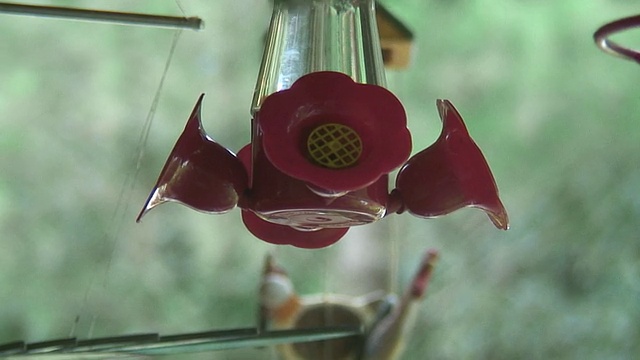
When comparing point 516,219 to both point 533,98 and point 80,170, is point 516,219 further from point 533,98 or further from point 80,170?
point 80,170

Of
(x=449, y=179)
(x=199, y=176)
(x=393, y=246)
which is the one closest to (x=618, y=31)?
(x=449, y=179)

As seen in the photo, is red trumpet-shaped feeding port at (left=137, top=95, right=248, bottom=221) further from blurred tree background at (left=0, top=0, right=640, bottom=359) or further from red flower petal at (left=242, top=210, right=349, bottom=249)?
blurred tree background at (left=0, top=0, right=640, bottom=359)

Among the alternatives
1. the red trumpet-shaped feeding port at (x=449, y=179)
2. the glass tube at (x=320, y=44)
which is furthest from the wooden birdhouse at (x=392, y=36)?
the red trumpet-shaped feeding port at (x=449, y=179)

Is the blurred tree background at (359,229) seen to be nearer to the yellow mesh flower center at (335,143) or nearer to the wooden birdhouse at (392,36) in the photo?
the wooden birdhouse at (392,36)

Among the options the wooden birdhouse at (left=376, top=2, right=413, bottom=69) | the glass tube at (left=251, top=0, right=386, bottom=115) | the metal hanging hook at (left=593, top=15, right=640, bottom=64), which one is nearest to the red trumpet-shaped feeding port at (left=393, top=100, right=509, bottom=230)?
the glass tube at (left=251, top=0, right=386, bottom=115)

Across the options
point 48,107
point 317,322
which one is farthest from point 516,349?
point 48,107

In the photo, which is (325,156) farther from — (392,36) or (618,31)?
(392,36)
